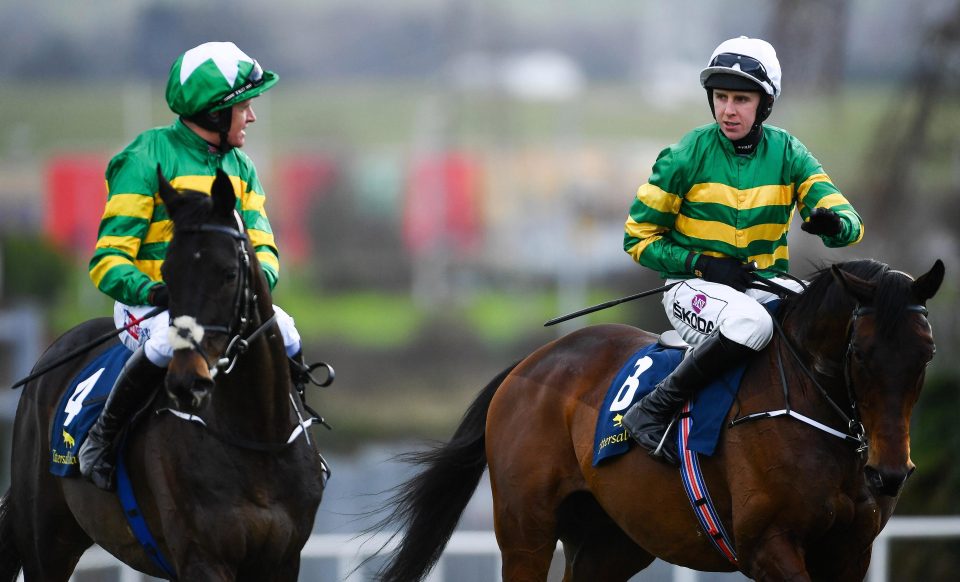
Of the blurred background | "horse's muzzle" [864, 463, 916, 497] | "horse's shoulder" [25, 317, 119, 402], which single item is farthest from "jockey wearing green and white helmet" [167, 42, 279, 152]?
the blurred background

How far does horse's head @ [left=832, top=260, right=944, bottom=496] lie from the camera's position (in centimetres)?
446

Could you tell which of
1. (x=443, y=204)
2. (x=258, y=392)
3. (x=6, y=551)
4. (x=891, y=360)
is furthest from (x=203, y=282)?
(x=443, y=204)

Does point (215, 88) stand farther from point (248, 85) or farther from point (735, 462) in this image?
point (735, 462)

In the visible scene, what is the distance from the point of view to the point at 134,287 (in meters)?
4.82

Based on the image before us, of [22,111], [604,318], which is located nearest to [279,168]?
[22,111]

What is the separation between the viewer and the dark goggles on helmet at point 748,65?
17.1 ft

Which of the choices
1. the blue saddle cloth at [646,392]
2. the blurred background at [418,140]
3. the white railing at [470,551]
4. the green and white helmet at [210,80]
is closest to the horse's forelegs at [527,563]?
the blue saddle cloth at [646,392]

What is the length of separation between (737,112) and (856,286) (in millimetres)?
934

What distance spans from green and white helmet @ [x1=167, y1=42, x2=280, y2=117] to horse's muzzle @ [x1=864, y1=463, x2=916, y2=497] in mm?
2492

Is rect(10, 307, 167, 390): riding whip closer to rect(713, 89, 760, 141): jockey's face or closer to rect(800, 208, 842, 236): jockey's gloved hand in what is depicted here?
rect(713, 89, 760, 141): jockey's face

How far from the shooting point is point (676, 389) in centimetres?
522

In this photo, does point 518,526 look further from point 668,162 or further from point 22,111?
point 22,111

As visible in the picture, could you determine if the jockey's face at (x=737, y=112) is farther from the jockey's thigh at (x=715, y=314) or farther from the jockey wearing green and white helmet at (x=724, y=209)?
the jockey's thigh at (x=715, y=314)

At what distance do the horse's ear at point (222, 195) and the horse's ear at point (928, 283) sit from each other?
224 cm
